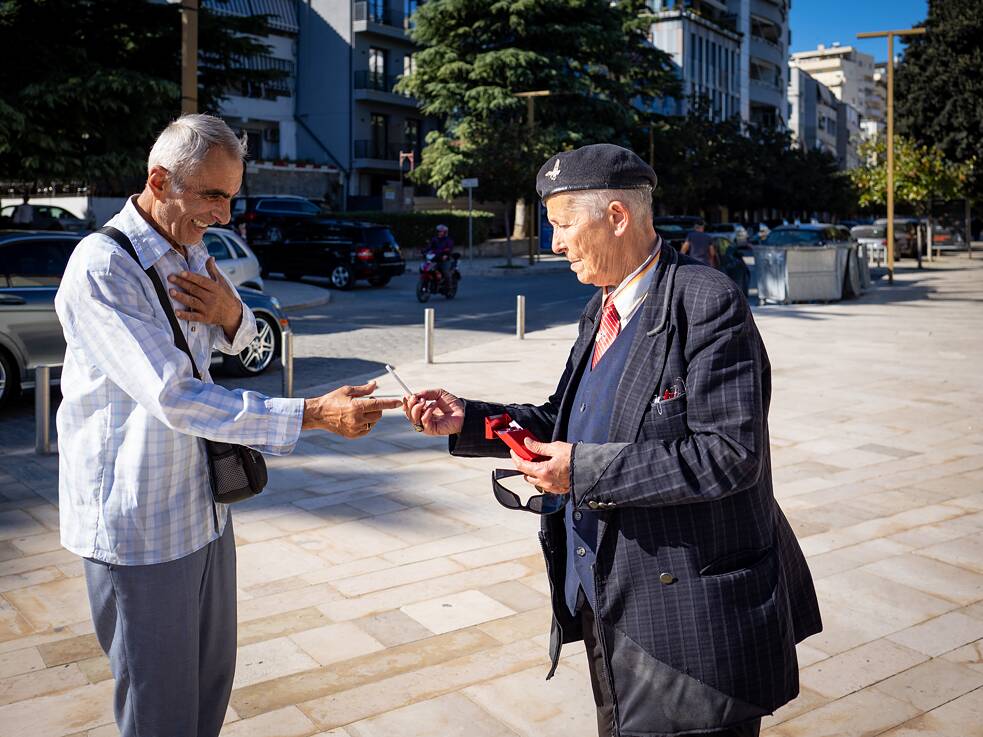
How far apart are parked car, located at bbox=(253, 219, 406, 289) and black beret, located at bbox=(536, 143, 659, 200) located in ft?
74.6

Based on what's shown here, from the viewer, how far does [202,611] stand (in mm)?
2721

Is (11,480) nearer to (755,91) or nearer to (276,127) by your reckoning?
(276,127)

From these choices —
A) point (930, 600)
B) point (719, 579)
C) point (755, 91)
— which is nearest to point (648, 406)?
point (719, 579)

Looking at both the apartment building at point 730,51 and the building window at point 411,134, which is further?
the apartment building at point 730,51

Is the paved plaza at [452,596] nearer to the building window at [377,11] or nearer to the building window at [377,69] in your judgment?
the building window at [377,69]

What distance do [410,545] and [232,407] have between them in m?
3.30

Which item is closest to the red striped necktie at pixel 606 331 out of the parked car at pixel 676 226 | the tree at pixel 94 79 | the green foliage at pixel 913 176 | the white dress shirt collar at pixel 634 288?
the white dress shirt collar at pixel 634 288

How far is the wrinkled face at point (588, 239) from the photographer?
8.07 feet

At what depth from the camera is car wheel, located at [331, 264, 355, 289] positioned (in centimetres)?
2498

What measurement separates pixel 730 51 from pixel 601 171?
8265cm

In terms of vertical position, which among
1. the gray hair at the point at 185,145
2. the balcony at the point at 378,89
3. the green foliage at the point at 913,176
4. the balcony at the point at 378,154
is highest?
the balcony at the point at 378,89

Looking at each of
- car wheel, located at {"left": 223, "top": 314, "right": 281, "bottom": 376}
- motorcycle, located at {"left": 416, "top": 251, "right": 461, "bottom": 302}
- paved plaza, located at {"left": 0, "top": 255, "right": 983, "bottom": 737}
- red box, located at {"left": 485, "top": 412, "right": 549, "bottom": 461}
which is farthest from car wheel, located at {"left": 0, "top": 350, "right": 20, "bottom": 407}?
motorcycle, located at {"left": 416, "top": 251, "right": 461, "bottom": 302}

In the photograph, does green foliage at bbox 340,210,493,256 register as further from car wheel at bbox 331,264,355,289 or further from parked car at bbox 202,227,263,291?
parked car at bbox 202,227,263,291

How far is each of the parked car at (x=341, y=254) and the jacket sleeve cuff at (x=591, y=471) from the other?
23.0 metres
